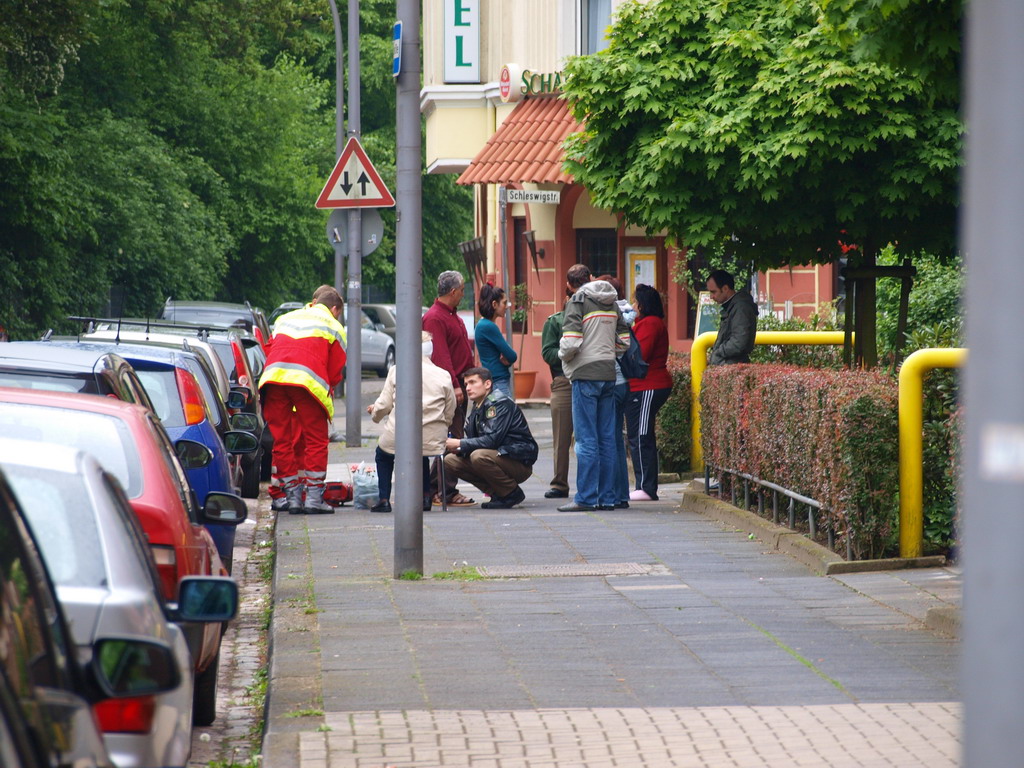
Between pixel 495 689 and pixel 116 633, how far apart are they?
3.08 metres

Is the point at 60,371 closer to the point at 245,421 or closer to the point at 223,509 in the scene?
the point at 223,509

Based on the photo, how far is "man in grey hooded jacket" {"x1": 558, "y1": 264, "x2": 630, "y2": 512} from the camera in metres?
12.5

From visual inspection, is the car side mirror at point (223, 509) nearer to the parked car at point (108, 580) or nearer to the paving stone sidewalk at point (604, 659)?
the paving stone sidewalk at point (604, 659)

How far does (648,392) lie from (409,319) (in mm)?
4356

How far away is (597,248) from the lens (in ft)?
89.9

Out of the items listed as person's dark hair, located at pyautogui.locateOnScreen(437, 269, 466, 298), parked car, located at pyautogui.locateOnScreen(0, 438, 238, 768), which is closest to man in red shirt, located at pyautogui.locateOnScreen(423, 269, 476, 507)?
person's dark hair, located at pyautogui.locateOnScreen(437, 269, 466, 298)

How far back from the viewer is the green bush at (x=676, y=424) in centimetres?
1438

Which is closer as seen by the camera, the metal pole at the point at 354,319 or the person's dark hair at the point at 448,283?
the person's dark hair at the point at 448,283

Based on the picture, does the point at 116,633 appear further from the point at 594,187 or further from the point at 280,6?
the point at 280,6

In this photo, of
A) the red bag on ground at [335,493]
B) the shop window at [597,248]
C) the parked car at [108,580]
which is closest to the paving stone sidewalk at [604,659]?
the parked car at [108,580]

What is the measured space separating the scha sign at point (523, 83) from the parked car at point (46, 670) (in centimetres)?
2268

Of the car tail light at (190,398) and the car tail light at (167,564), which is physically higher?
the car tail light at (190,398)

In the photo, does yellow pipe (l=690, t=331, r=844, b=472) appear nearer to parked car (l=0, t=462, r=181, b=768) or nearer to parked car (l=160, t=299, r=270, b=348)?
parked car (l=160, t=299, r=270, b=348)

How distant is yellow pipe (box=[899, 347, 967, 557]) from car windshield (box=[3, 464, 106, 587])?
605 cm
